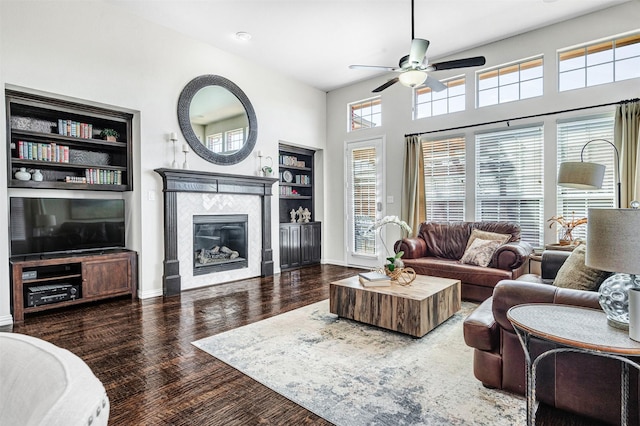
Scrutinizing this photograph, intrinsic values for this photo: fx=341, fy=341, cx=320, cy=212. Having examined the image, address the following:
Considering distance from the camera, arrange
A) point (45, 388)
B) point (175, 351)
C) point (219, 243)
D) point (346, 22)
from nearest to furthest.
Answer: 1. point (45, 388)
2. point (175, 351)
3. point (346, 22)
4. point (219, 243)

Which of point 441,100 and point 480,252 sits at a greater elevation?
point 441,100

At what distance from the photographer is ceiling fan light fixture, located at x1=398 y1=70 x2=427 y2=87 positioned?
3.30m

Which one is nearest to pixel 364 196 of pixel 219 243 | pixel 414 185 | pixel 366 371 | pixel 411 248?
pixel 414 185

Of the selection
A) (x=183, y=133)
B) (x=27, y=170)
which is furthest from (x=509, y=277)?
(x=27, y=170)

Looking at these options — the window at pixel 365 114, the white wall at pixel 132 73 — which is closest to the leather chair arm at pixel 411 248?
the window at pixel 365 114

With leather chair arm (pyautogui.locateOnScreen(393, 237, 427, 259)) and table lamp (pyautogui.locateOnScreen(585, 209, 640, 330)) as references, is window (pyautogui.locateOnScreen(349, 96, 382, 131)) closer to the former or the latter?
leather chair arm (pyautogui.locateOnScreen(393, 237, 427, 259))

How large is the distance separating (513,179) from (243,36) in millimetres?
4298

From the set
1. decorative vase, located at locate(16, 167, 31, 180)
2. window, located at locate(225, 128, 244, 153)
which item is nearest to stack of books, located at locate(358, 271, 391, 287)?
window, located at locate(225, 128, 244, 153)

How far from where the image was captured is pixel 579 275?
2.08m

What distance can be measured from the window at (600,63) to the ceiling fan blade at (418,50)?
2539mm

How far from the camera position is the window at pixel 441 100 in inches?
211

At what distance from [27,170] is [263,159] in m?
3.11

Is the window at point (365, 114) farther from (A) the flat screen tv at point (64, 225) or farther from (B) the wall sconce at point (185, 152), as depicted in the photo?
(A) the flat screen tv at point (64, 225)

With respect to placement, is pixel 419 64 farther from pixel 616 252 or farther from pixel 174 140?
pixel 174 140
